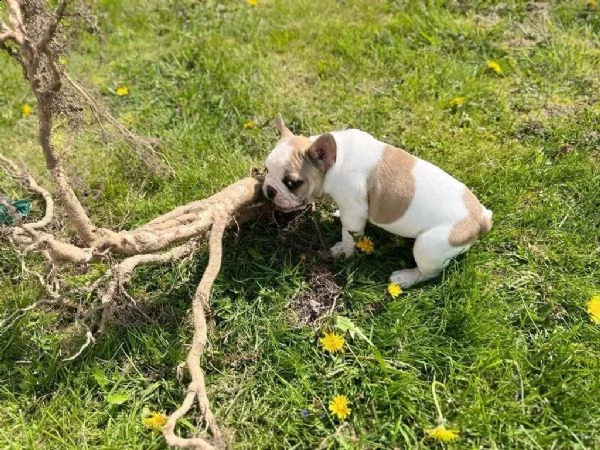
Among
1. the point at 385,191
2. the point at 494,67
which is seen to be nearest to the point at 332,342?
the point at 385,191

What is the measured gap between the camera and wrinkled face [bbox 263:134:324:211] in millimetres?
3506

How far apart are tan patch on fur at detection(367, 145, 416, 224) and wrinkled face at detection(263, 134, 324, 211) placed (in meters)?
0.36

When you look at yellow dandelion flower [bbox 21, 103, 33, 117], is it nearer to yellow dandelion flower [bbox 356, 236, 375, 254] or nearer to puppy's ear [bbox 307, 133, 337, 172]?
puppy's ear [bbox 307, 133, 337, 172]

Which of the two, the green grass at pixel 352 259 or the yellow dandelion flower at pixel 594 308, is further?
the yellow dandelion flower at pixel 594 308

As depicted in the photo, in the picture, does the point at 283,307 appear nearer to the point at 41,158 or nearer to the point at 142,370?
the point at 142,370

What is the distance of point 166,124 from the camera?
Answer: 16.7 feet

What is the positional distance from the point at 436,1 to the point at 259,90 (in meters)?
2.35

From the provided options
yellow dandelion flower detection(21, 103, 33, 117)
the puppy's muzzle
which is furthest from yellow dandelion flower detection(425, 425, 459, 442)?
yellow dandelion flower detection(21, 103, 33, 117)

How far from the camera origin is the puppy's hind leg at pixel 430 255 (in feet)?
11.2

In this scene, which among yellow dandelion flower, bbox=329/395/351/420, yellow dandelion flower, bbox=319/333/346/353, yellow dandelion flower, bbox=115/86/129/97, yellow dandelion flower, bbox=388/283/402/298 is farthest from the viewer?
yellow dandelion flower, bbox=115/86/129/97

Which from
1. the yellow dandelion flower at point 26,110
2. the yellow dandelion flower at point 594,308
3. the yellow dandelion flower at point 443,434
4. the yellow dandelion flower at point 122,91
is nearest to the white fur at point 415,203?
the yellow dandelion flower at point 594,308

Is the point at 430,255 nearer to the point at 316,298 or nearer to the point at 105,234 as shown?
the point at 316,298

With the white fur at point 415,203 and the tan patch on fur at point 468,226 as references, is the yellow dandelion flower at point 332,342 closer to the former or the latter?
the white fur at point 415,203

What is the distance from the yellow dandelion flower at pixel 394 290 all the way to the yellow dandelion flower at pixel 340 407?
764 millimetres
